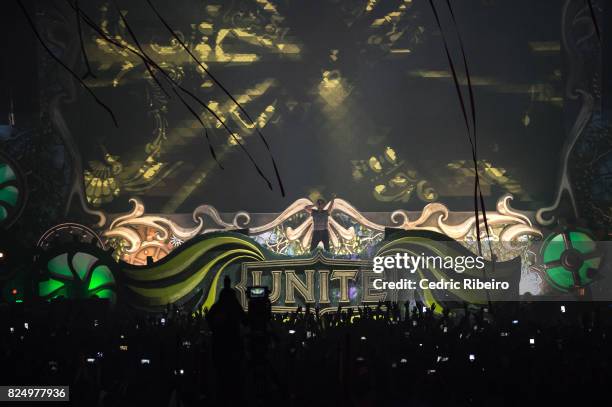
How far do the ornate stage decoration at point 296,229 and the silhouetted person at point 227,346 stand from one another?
16.0 metres

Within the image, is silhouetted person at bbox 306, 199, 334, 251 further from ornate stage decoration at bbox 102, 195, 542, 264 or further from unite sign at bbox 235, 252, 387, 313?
unite sign at bbox 235, 252, 387, 313

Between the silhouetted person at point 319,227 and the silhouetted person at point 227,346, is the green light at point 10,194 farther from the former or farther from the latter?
the silhouetted person at point 227,346

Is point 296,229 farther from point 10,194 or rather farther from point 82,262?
point 10,194

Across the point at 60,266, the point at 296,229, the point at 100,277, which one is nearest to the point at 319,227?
the point at 296,229

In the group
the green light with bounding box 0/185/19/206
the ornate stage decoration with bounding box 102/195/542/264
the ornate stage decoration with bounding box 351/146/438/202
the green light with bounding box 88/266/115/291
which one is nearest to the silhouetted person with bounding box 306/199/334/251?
the ornate stage decoration with bounding box 102/195/542/264

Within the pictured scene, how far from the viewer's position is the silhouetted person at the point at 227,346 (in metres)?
7.50

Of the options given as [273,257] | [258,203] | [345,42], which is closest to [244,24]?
[345,42]

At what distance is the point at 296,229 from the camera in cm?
2406

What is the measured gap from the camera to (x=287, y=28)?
2470 cm

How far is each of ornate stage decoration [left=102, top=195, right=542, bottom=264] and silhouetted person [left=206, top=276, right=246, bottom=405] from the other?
52.6 feet

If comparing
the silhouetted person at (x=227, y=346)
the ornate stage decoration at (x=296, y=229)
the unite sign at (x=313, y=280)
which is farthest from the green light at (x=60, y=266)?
the silhouetted person at (x=227, y=346)

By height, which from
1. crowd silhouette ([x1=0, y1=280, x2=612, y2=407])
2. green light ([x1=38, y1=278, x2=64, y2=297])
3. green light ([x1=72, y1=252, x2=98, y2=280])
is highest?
green light ([x1=72, y1=252, x2=98, y2=280])

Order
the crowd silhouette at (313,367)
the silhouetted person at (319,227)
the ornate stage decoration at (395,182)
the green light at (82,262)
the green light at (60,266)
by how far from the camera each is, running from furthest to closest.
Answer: the ornate stage decoration at (395,182)
the silhouetted person at (319,227)
the green light at (82,262)
the green light at (60,266)
the crowd silhouette at (313,367)

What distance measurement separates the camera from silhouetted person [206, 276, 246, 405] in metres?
7.50
